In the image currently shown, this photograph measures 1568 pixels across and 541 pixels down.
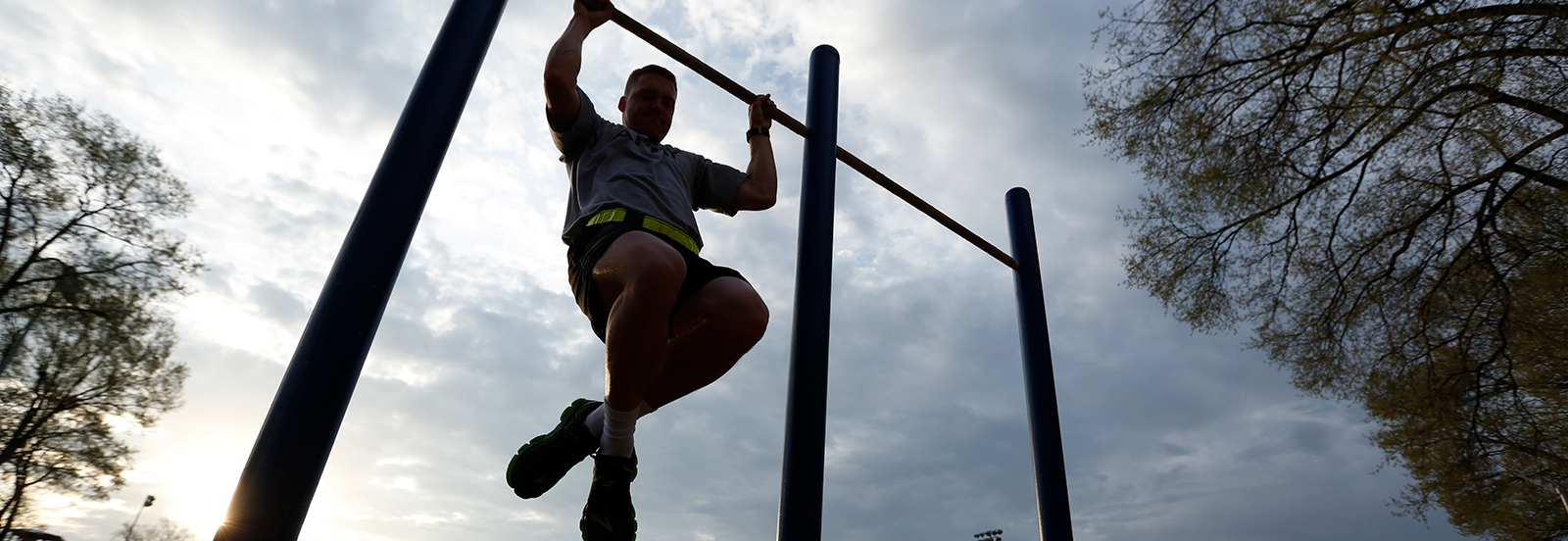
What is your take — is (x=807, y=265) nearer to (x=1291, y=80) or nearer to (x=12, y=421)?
(x=1291, y=80)

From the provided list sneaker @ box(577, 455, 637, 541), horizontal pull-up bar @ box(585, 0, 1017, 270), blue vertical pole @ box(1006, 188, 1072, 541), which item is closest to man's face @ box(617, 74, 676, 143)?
horizontal pull-up bar @ box(585, 0, 1017, 270)

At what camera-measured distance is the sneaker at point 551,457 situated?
1540 mm

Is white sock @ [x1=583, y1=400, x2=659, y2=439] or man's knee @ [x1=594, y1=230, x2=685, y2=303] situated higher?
man's knee @ [x1=594, y1=230, x2=685, y2=303]

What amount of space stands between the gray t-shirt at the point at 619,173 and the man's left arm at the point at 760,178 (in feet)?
0.55

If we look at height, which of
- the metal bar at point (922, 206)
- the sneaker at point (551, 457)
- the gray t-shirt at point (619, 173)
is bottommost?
the sneaker at point (551, 457)

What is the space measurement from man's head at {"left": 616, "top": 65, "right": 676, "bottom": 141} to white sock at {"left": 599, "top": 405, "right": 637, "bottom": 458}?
2.64 ft

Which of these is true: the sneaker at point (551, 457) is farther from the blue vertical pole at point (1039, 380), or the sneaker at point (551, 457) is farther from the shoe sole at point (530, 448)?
the blue vertical pole at point (1039, 380)

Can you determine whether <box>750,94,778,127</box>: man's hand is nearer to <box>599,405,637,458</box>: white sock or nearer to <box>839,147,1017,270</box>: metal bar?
<box>839,147,1017,270</box>: metal bar

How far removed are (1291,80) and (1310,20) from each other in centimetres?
47

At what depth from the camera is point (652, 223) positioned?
1509 millimetres

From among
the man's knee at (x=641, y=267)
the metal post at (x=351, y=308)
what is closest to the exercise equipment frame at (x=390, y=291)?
the metal post at (x=351, y=308)

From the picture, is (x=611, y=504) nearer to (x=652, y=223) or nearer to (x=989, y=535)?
(x=652, y=223)

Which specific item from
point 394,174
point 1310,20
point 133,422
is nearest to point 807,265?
point 394,174

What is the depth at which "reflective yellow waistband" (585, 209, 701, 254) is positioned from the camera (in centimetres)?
148
